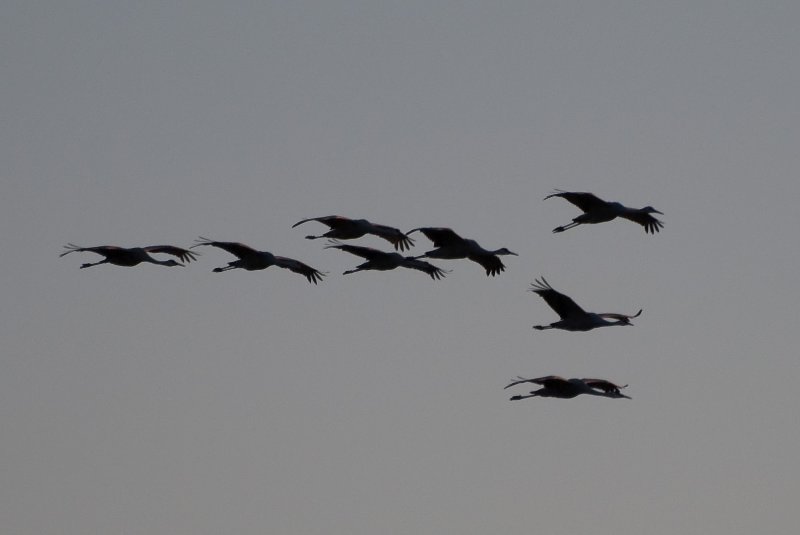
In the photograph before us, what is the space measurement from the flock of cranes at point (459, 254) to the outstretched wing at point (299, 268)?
0.13 ft

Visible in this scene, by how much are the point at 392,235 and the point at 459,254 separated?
239 cm

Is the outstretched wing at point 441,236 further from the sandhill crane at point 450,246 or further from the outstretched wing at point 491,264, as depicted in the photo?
the outstretched wing at point 491,264

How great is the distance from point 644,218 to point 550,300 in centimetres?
421

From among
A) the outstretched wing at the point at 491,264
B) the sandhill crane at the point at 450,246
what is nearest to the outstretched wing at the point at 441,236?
the sandhill crane at the point at 450,246

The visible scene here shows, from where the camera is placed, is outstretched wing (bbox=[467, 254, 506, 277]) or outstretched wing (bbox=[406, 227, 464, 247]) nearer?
Result: outstretched wing (bbox=[406, 227, 464, 247])

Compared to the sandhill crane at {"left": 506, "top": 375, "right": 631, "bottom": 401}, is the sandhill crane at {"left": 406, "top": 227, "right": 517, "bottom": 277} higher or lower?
higher

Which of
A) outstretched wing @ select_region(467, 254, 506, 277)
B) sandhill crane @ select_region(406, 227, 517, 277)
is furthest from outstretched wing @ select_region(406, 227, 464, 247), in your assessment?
outstretched wing @ select_region(467, 254, 506, 277)

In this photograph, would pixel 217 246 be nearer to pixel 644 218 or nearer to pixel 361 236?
pixel 361 236

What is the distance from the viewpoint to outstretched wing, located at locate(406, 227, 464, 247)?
4634cm

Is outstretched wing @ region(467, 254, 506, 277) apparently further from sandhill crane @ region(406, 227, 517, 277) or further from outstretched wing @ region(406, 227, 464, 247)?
outstretched wing @ region(406, 227, 464, 247)

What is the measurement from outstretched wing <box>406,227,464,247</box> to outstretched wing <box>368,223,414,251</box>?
168 cm

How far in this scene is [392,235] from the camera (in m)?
49.0

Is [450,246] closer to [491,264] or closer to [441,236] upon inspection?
[441,236]

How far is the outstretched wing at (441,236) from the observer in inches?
1825
